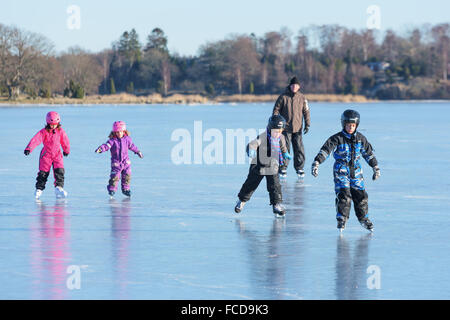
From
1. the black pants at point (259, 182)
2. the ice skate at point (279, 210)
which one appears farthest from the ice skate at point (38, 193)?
the ice skate at point (279, 210)

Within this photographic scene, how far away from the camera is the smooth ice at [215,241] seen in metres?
5.72

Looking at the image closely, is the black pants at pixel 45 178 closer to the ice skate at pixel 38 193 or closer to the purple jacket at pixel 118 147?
the ice skate at pixel 38 193

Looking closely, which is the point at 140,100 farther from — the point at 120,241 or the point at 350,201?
the point at 120,241

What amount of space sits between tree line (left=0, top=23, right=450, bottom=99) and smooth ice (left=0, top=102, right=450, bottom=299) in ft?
214

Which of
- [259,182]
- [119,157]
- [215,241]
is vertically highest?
[119,157]

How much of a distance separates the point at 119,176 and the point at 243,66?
10392cm

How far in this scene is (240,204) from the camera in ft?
30.4

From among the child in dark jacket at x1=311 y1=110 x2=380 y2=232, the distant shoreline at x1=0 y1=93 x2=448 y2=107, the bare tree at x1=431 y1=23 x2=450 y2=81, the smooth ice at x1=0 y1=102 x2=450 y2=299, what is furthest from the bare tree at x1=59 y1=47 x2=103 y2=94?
the child in dark jacket at x1=311 y1=110 x2=380 y2=232

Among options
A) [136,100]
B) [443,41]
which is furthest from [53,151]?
[443,41]

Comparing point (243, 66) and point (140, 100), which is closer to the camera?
point (140, 100)

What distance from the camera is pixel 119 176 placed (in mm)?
10797
